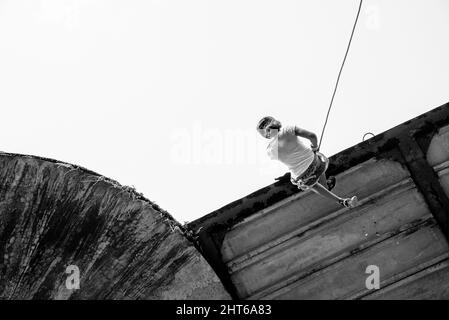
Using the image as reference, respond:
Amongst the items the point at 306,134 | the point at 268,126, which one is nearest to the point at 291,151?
the point at 306,134

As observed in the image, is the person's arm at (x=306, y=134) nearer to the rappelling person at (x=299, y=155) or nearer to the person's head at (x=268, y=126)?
the rappelling person at (x=299, y=155)

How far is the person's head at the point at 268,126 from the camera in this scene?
14.5ft

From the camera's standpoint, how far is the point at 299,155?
4.47m

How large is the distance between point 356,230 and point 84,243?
134 inches

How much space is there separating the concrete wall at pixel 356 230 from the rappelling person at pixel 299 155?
0.32 meters

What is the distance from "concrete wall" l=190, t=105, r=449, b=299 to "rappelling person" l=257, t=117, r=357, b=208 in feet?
1.05

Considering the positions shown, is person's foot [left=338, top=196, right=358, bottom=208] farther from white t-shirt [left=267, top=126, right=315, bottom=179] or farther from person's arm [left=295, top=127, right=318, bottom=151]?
person's arm [left=295, top=127, right=318, bottom=151]

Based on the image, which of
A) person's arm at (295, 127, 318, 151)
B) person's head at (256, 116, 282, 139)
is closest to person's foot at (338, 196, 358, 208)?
person's arm at (295, 127, 318, 151)

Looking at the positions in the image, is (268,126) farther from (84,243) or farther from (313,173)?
(84,243)

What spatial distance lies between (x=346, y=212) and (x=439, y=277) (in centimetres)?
134
